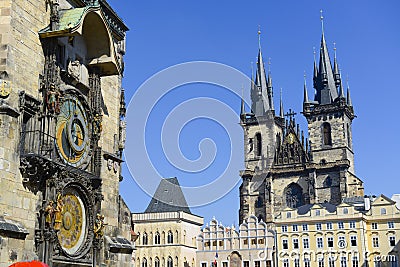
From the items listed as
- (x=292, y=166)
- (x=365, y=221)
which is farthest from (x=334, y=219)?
(x=292, y=166)

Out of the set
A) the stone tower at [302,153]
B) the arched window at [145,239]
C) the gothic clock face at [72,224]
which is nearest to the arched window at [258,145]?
the stone tower at [302,153]

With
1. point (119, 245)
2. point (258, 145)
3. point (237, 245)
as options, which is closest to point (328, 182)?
point (258, 145)

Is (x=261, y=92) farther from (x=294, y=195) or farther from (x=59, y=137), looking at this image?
(x=59, y=137)

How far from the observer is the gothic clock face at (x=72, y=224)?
12641mm

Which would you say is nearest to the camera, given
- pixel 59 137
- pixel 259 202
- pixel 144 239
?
pixel 59 137

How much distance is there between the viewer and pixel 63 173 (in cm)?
1245

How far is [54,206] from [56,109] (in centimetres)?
210

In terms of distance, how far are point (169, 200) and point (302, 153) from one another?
21.3 m

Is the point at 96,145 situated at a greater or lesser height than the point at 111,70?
lesser

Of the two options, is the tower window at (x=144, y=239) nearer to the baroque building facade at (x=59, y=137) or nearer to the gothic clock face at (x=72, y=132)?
the baroque building facade at (x=59, y=137)

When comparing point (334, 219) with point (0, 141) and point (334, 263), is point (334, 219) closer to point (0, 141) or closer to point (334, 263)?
point (334, 263)

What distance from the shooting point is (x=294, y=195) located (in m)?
80.9

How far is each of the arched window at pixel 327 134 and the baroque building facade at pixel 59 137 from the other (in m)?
69.8

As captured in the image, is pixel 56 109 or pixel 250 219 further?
pixel 250 219
